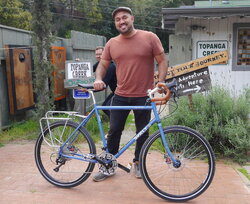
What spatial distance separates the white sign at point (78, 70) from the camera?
19.8 feet

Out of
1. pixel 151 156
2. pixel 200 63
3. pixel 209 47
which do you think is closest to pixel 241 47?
pixel 209 47

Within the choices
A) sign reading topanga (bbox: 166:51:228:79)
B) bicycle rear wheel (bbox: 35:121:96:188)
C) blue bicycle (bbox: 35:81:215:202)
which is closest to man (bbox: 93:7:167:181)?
blue bicycle (bbox: 35:81:215:202)

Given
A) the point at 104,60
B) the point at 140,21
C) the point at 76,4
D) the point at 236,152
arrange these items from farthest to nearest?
the point at 140,21
the point at 76,4
the point at 236,152
the point at 104,60

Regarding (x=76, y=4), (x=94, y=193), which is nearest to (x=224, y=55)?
(x=94, y=193)

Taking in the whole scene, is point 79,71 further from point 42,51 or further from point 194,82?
point 194,82

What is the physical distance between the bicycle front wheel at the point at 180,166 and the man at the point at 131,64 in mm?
434

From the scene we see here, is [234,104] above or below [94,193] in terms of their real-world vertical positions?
above

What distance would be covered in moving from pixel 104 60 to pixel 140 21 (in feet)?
95.0

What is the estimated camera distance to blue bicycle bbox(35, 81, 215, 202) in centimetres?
333

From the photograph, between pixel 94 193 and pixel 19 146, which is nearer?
pixel 94 193

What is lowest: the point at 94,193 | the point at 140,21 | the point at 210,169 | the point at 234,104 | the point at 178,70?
the point at 94,193

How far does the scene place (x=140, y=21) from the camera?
104 feet

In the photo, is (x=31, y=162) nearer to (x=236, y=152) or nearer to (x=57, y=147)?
(x=57, y=147)

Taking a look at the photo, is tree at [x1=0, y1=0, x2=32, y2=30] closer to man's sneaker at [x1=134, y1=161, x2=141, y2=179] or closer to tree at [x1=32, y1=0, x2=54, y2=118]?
tree at [x1=32, y1=0, x2=54, y2=118]
